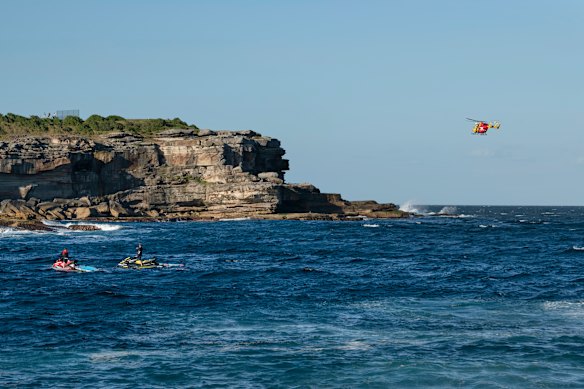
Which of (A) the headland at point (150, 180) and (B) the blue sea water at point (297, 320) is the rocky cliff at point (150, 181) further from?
(B) the blue sea water at point (297, 320)

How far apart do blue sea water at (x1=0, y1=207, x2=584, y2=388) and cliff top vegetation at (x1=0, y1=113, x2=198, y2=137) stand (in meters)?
89.4

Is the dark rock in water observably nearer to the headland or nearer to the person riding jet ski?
the headland

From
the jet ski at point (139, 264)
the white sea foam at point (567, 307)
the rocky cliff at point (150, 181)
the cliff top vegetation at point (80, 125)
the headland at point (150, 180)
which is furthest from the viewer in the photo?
the cliff top vegetation at point (80, 125)

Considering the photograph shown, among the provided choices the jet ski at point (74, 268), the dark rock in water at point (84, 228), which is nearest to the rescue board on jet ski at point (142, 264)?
the jet ski at point (74, 268)

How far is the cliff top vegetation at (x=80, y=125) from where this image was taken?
6053 inches

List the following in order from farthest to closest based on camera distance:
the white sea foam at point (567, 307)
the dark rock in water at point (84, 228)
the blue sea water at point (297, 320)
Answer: the dark rock in water at point (84, 228) → the white sea foam at point (567, 307) → the blue sea water at point (297, 320)

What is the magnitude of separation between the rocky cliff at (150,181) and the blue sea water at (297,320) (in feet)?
197

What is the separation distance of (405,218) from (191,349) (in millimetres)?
123324

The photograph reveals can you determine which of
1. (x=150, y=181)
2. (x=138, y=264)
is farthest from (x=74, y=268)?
(x=150, y=181)

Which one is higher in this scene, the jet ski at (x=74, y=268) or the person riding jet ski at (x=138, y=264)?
the person riding jet ski at (x=138, y=264)

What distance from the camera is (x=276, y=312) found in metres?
38.0

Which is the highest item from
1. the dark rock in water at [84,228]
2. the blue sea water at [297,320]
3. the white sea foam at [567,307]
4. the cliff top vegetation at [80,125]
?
the cliff top vegetation at [80,125]

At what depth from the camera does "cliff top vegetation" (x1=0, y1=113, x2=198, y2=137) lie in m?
154

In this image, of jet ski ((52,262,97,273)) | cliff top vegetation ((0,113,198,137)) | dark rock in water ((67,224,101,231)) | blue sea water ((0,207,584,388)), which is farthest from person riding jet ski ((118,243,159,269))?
cliff top vegetation ((0,113,198,137))
